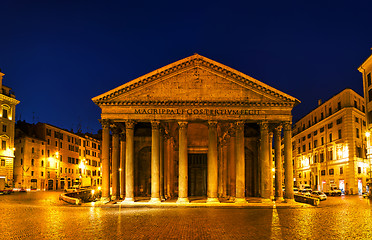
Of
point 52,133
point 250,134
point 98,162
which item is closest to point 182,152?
point 250,134

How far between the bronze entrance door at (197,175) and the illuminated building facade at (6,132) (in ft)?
120

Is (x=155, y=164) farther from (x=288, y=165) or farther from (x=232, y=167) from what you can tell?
(x=288, y=165)

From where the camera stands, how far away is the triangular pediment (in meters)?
40.1

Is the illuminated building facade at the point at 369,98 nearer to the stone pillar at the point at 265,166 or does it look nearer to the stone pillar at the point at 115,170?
the stone pillar at the point at 265,166

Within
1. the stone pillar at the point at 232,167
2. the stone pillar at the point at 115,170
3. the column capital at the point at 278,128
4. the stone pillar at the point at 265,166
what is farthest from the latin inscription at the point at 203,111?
the stone pillar at the point at 115,170

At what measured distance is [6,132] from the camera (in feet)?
232

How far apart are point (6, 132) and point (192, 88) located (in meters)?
44.6

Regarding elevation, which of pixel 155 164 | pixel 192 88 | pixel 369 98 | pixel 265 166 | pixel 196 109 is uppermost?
pixel 192 88

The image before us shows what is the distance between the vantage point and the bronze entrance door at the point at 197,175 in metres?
51.6

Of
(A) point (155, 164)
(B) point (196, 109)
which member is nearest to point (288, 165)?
(B) point (196, 109)

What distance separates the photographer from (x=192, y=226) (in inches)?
864

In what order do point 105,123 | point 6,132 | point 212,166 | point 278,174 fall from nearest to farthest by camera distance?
point 212,166
point 105,123
point 278,174
point 6,132

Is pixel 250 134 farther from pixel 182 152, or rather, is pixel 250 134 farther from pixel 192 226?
pixel 192 226

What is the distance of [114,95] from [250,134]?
1996 cm
